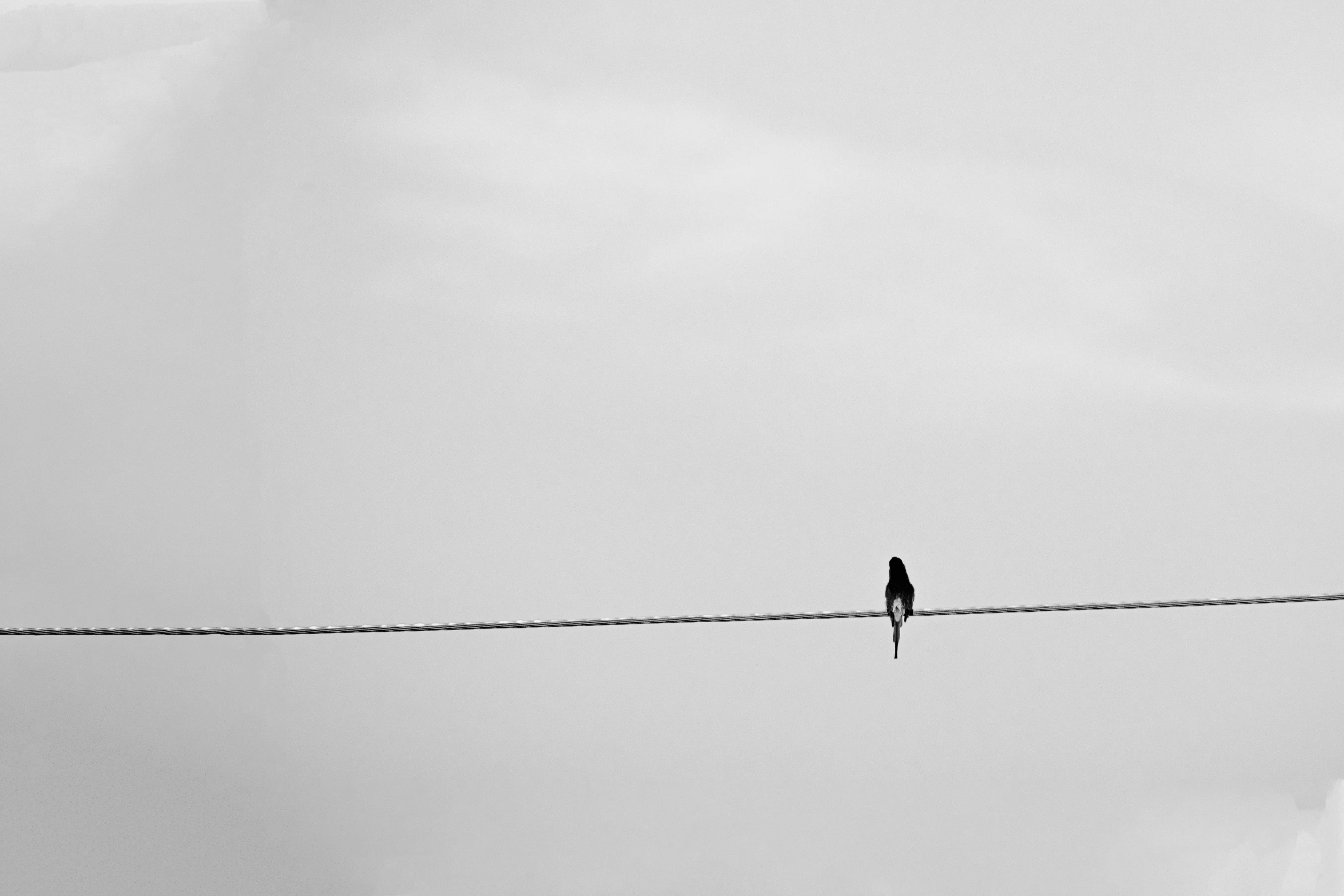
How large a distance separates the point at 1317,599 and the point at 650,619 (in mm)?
5771

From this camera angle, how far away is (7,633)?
11.1 meters

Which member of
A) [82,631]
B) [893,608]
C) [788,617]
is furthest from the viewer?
[893,608]

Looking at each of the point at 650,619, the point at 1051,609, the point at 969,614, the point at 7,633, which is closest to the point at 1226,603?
the point at 1051,609

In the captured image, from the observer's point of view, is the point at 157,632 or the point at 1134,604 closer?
the point at 157,632

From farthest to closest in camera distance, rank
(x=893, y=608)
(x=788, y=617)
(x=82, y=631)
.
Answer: (x=893, y=608), (x=788, y=617), (x=82, y=631)

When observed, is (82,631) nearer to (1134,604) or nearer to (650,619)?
(650,619)

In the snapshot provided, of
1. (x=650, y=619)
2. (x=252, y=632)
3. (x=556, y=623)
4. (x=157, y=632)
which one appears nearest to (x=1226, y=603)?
(x=650, y=619)

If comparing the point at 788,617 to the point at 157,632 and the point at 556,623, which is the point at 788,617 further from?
the point at 157,632

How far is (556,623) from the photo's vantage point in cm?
1117

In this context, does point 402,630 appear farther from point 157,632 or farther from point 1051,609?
point 1051,609

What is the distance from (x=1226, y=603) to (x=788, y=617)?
3742 mm

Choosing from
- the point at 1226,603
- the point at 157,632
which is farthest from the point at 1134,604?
the point at 157,632

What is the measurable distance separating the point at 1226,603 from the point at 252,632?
819cm

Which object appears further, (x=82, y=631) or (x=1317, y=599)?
(x=1317, y=599)
